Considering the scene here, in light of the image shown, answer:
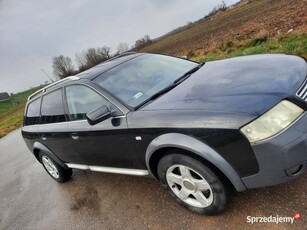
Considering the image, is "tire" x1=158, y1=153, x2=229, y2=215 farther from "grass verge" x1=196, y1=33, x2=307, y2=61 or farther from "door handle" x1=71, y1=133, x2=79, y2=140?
"grass verge" x1=196, y1=33, x2=307, y2=61

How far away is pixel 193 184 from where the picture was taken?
299 cm

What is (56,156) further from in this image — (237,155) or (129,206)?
(237,155)

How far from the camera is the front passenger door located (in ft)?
11.0

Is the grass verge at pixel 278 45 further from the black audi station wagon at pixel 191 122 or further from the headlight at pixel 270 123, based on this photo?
the headlight at pixel 270 123

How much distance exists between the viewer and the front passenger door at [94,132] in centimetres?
336

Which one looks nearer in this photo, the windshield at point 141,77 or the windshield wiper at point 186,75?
the windshield at point 141,77

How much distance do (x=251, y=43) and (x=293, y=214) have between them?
775cm

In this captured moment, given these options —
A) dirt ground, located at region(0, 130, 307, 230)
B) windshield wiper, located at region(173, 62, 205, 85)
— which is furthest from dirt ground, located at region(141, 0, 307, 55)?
dirt ground, located at region(0, 130, 307, 230)

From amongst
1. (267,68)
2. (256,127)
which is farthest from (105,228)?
(267,68)

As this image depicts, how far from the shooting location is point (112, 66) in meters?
4.10

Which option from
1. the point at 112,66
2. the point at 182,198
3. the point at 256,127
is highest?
the point at 112,66

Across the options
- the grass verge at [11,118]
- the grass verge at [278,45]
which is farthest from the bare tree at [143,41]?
the grass verge at [278,45]

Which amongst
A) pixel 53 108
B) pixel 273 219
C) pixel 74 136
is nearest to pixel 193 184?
pixel 273 219

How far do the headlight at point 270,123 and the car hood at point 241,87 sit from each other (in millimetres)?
58
